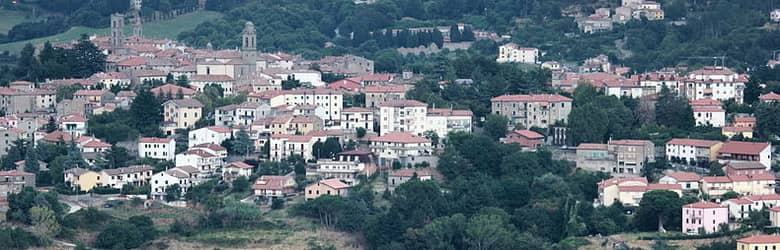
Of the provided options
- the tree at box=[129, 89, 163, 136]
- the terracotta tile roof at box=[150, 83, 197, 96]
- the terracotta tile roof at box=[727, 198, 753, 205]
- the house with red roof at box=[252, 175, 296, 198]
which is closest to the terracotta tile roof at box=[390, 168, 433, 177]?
the house with red roof at box=[252, 175, 296, 198]

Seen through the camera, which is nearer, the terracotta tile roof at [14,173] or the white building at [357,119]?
the terracotta tile roof at [14,173]

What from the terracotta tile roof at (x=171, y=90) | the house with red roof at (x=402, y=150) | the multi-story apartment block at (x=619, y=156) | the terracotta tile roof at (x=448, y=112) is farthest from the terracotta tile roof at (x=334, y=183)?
the terracotta tile roof at (x=171, y=90)

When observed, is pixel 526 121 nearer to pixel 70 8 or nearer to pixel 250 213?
pixel 250 213

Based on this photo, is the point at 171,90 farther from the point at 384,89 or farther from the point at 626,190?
the point at 626,190

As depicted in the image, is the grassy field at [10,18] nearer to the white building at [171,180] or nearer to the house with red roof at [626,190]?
the white building at [171,180]

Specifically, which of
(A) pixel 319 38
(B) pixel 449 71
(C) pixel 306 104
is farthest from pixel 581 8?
(C) pixel 306 104

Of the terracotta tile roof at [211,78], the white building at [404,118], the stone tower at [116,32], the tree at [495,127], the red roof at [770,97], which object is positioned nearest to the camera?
the tree at [495,127]
